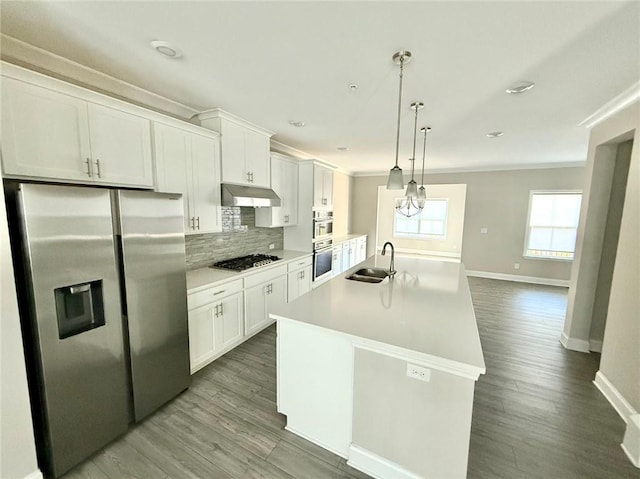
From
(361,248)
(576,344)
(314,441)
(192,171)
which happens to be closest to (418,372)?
(314,441)

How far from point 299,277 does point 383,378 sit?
2683 millimetres

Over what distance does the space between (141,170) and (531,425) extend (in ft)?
12.2

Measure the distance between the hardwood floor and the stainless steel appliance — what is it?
2173 millimetres

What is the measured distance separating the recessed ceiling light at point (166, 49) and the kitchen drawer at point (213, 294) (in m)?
1.86

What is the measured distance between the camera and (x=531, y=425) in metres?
1.99

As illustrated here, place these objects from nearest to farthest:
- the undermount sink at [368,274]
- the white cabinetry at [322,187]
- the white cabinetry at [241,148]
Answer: the undermount sink at [368,274] < the white cabinetry at [241,148] < the white cabinetry at [322,187]

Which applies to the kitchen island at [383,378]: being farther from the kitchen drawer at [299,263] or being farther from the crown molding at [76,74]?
the crown molding at [76,74]

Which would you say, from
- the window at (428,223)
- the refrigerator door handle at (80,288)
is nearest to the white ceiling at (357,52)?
the refrigerator door handle at (80,288)

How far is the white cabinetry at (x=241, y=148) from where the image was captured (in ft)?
9.38

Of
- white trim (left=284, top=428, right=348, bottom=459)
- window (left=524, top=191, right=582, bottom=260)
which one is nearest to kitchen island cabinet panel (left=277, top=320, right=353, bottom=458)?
white trim (left=284, top=428, right=348, bottom=459)

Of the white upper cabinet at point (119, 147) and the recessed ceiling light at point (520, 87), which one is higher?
the recessed ceiling light at point (520, 87)

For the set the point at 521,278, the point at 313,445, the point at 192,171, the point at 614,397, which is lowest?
the point at 313,445

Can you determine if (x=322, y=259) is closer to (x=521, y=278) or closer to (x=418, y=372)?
(x=418, y=372)

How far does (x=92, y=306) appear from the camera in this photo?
166 centimetres
